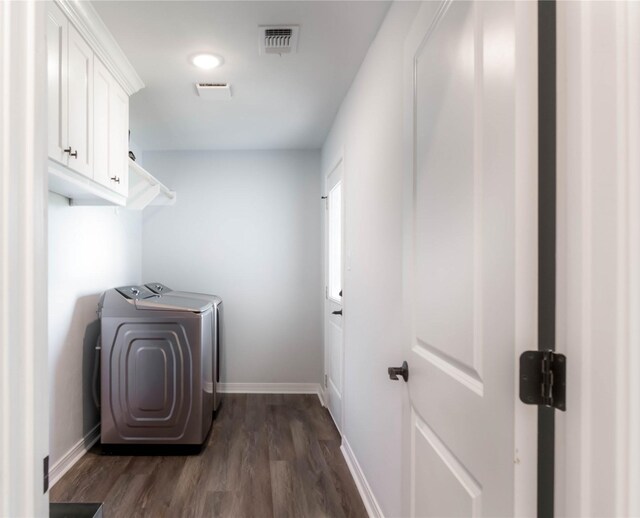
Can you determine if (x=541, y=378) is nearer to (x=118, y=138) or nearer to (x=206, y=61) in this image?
(x=206, y=61)

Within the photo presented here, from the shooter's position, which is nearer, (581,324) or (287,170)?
(581,324)

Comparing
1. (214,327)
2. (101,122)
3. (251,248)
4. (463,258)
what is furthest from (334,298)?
(463,258)

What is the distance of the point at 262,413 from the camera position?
3.23 meters

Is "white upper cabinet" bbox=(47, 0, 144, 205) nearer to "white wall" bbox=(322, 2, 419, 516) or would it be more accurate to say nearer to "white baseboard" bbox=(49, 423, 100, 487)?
"white wall" bbox=(322, 2, 419, 516)

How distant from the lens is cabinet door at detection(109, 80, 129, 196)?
2131mm

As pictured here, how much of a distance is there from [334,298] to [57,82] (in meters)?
2.25

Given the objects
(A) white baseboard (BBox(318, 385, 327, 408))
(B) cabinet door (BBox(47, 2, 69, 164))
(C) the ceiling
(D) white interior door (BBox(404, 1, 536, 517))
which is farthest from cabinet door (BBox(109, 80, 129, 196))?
(A) white baseboard (BBox(318, 385, 327, 408))

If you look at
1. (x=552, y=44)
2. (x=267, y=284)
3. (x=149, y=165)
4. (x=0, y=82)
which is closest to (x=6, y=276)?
(x=0, y=82)

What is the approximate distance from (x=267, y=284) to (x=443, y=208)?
3054mm

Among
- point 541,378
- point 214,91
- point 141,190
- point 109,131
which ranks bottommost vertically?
point 541,378

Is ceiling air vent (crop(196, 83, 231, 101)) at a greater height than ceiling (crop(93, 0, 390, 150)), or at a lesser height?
lesser

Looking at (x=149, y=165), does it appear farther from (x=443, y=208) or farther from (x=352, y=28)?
(x=443, y=208)

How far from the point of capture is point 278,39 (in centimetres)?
188

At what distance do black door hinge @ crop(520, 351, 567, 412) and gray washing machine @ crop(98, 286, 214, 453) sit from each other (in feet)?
7.51
